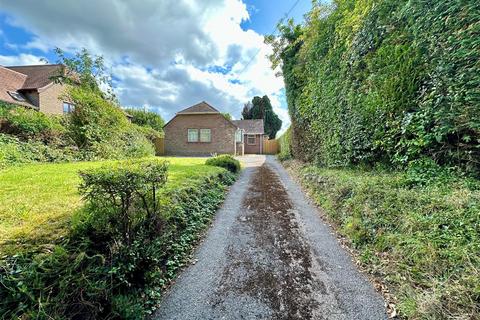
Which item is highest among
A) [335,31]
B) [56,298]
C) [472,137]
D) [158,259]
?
[335,31]

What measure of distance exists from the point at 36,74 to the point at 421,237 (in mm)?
31714

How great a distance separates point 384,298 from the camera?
2496mm

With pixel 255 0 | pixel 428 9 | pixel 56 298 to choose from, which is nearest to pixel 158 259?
pixel 56 298

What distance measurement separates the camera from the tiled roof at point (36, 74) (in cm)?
2024

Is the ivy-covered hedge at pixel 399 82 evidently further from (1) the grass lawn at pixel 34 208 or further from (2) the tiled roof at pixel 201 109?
(2) the tiled roof at pixel 201 109

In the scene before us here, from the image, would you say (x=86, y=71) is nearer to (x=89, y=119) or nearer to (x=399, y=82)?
(x=89, y=119)

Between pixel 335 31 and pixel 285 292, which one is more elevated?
pixel 335 31

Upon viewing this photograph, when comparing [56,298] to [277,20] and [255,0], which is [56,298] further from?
[277,20]

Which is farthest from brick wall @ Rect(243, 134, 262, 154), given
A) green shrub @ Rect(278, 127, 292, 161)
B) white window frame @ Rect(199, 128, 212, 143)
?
green shrub @ Rect(278, 127, 292, 161)

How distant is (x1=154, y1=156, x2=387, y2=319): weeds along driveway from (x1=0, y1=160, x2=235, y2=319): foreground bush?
35 cm

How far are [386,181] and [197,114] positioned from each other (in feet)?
68.5

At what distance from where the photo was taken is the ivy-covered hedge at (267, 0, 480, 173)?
3061mm

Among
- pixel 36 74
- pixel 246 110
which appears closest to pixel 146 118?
pixel 36 74

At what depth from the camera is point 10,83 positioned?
19.4m
